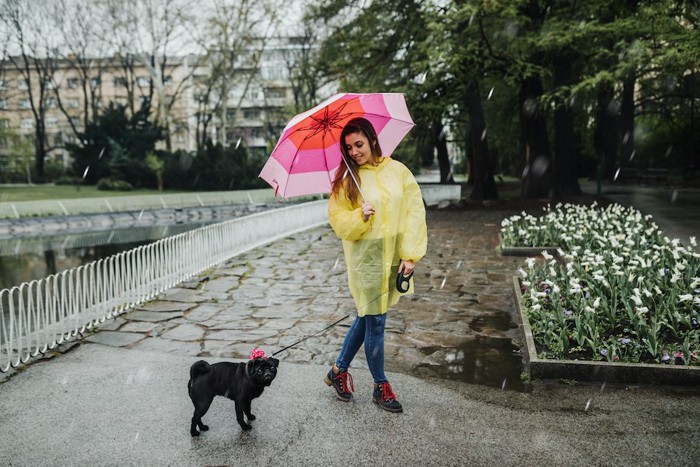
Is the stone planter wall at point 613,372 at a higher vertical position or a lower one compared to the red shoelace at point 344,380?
lower

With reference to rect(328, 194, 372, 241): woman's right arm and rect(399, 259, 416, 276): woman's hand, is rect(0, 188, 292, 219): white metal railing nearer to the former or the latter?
rect(328, 194, 372, 241): woman's right arm

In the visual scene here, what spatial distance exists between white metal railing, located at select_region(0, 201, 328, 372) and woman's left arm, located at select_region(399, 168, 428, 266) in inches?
134

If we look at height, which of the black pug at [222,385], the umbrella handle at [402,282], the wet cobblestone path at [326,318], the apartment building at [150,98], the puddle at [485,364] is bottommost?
the puddle at [485,364]

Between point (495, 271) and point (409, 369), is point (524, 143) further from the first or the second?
point (409, 369)

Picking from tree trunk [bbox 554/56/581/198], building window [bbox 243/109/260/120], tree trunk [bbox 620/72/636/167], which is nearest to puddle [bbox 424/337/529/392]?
tree trunk [bbox 554/56/581/198]

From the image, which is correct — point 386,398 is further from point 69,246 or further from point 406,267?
point 69,246

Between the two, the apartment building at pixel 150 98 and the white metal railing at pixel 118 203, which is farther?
the apartment building at pixel 150 98

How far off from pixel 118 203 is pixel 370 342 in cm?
2396

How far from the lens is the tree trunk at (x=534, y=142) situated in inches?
807

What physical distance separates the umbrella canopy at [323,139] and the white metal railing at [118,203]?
2216 centimetres

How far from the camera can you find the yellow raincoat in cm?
393

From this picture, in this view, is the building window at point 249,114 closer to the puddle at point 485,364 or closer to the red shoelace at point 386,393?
the puddle at point 485,364

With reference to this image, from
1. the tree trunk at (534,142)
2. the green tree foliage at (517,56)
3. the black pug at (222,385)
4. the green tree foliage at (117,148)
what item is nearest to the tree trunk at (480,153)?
the green tree foliage at (517,56)

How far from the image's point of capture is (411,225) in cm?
395
